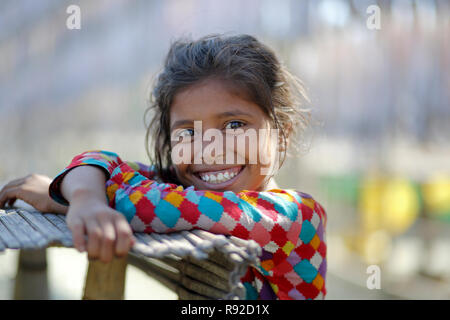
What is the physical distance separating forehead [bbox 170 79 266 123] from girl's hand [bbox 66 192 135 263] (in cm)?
49

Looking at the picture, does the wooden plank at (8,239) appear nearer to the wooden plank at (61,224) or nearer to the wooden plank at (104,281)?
the wooden plank at (61,224)

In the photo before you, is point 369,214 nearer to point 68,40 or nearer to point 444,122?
point 444,122

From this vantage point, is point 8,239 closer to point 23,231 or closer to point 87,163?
point 23,231

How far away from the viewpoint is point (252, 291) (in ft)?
3.96

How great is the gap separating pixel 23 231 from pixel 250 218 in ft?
1.37

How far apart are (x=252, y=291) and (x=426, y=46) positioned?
262 cm

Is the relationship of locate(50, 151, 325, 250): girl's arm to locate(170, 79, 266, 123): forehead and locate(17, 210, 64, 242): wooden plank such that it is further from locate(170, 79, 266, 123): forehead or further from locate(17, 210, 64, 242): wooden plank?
locate(170, 79, 266, 123): forehead

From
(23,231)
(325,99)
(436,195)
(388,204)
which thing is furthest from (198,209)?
(436,195)

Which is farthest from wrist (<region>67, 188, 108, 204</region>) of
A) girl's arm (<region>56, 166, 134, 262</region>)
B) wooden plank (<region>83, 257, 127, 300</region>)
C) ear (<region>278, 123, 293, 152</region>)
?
ear (<region>278, 123, 293, 152</region>)

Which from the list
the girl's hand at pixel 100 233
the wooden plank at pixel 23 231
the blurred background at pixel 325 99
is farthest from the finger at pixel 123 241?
the blurred background at pixel 325 99

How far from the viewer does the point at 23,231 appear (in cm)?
82

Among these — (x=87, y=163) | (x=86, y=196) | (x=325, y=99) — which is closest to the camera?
(x=86, y=196)

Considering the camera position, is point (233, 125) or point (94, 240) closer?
point (94, 240)

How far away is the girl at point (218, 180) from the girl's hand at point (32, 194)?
2 centimetres
